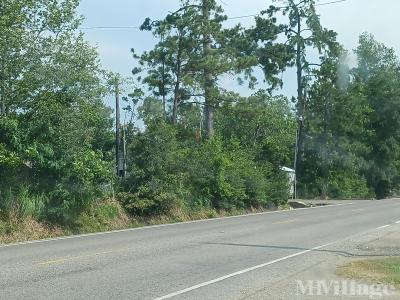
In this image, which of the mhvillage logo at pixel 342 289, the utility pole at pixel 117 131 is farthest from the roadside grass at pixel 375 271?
the utility pole at pixel 117 131

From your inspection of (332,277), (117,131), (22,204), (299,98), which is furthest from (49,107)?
(299,98)

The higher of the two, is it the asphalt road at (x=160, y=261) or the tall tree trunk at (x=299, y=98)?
the tall tree trunk at (x=299, y=98)

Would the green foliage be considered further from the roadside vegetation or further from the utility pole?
the utility pole

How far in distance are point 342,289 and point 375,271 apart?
189 cm

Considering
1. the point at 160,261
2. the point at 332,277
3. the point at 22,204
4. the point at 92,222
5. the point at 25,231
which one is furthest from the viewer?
the point at 92,222

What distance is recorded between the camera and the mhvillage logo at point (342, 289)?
354 inches

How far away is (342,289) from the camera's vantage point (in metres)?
9.43

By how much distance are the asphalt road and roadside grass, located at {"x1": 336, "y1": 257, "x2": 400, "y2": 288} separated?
1205mm

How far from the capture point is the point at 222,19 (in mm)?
36875

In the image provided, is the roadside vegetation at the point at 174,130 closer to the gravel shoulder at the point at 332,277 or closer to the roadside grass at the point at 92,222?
the roadside grass at the point at 92,222

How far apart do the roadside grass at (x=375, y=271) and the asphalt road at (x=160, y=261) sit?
1.21 meters

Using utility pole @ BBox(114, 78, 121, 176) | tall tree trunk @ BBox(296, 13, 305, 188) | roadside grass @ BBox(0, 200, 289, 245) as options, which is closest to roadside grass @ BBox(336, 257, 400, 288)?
roadside grass @ BBox(0, 200, 289, 245)

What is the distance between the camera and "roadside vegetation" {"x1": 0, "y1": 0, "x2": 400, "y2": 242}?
21.1 meters

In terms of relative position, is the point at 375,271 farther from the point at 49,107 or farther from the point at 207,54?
the point at 207,54
